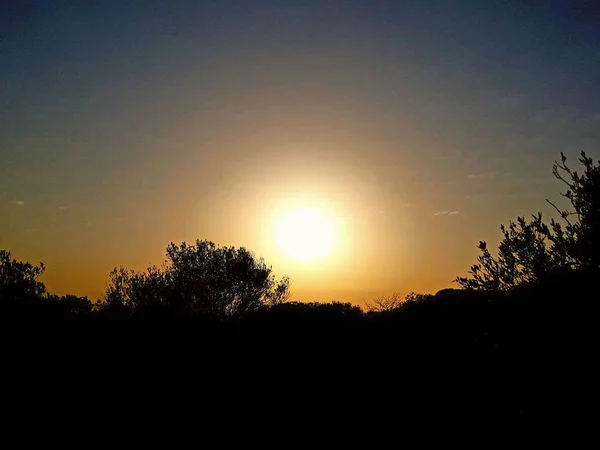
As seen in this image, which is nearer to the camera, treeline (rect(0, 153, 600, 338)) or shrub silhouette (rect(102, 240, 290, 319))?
treeline (rect(0, 153, 600, 338))

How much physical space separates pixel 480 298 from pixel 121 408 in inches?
502

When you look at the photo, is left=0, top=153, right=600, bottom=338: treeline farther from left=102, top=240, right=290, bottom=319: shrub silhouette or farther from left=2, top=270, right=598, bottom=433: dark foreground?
left=102, top=240, right=290, bottom=319: shrub silhouette

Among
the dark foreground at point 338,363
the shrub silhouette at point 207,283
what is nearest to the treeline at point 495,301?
the dark foreground at point 338,363

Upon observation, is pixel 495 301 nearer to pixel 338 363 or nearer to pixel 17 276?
pixel 338 363

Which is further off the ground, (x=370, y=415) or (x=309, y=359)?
(x=309, y=359)

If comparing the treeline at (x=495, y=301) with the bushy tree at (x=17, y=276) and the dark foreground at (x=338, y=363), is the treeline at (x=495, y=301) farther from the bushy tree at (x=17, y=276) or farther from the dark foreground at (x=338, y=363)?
the bushy tree at (x=17, y=276)

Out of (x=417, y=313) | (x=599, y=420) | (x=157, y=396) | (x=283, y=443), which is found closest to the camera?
(x=599, y=420)

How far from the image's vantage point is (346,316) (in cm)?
1878

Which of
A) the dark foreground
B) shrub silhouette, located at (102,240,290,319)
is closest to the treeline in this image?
the dark foreground

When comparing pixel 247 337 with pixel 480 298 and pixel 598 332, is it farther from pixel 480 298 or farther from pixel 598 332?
pixel 598 332

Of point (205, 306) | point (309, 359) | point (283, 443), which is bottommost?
point (283, 443)

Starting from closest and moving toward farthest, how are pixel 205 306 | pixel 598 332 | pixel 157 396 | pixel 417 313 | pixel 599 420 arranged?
pixel 599 420
pixel 598 332
pixel 157 396
pixel 417 313
pixel 205 306

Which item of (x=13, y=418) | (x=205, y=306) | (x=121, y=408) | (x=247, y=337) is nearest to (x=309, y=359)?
(x=247, y=337)

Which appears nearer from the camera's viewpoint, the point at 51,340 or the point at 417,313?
the point at 51,340
